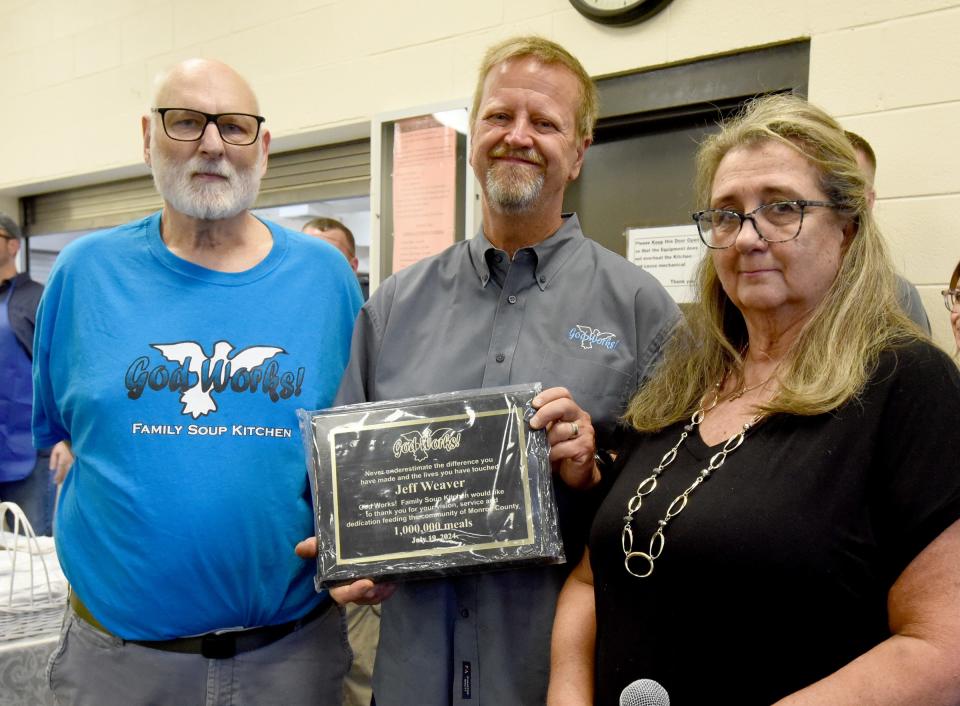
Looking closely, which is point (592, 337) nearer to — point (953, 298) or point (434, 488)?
point (434, 488)

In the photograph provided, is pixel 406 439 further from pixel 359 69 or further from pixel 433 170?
pixel 359 69

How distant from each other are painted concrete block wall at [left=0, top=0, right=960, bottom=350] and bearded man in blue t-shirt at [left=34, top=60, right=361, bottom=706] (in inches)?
59.8

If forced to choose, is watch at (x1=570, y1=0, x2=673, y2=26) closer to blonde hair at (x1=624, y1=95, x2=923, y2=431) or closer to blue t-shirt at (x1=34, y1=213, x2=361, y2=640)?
blonde hair at (x1=624, y1=95, x2=923, y2=431)

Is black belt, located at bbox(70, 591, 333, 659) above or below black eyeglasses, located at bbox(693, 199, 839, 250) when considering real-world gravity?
below

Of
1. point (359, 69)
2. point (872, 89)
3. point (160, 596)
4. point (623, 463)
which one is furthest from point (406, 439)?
point (359, 69)

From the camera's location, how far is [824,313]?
1130mm

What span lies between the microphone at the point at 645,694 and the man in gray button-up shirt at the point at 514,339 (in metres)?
0.24

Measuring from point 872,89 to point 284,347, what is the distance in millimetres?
1724

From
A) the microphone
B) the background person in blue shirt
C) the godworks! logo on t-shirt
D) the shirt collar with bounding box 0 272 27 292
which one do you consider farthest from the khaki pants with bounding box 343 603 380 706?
the shirt collar with bounding box 0 272 27 292

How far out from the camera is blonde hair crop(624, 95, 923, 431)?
1.05 meters

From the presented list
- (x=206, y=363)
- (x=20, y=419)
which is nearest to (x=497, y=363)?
(x=206, y=363)

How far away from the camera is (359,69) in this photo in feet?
10.8

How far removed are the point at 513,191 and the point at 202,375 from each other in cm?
65

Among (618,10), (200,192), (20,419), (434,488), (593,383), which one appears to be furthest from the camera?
(20,419)
